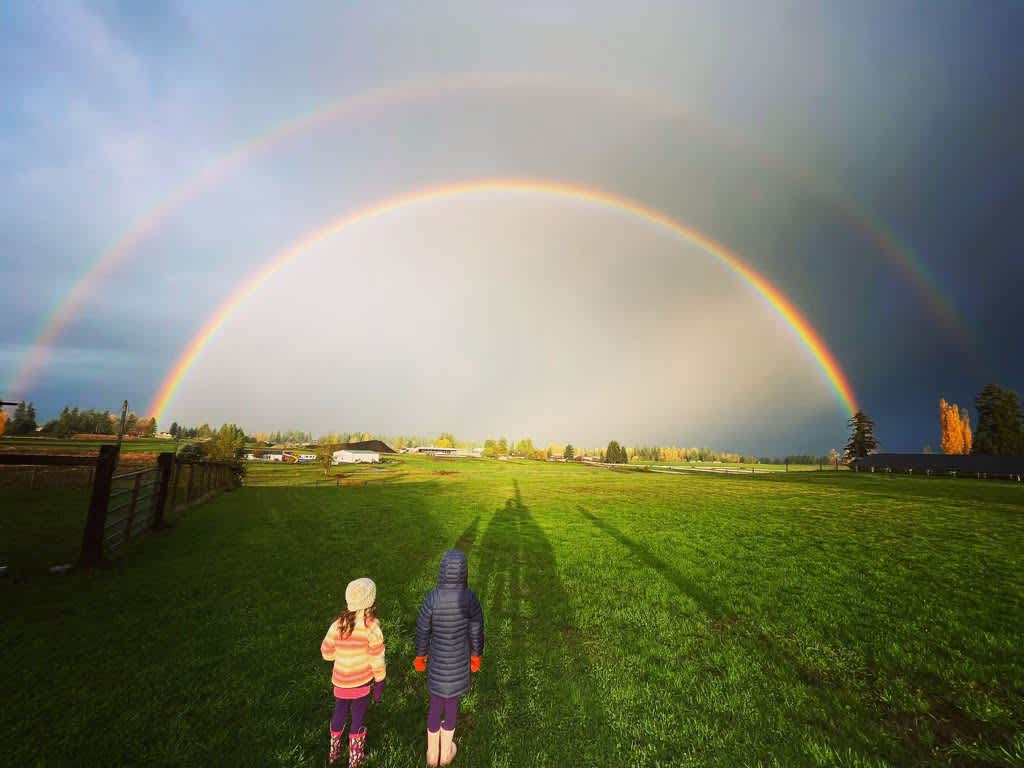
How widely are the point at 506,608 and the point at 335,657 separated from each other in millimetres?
6071

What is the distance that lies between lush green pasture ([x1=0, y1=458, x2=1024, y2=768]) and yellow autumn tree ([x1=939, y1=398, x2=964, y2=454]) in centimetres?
11572

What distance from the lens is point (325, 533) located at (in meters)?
18.0

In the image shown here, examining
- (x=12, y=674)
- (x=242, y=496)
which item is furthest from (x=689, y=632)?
(x=242, y=496)

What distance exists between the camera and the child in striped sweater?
4.78m

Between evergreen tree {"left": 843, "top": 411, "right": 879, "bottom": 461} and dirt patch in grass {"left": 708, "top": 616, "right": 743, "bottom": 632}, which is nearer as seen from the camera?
dirt patch in grass {"left": 708, "top": 616, "right": 743, "bottom": 632}

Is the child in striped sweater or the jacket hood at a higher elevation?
the jacket hood

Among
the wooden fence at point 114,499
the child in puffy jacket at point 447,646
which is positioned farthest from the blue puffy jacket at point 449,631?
the wooden fence at point 114,499

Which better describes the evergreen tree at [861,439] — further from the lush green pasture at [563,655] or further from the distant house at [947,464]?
the lush green pasture at [563,655]

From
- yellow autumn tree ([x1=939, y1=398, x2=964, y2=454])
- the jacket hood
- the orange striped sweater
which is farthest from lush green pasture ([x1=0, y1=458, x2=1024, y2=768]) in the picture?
yellow autumn tree ([x1=939, y1=398, x2=964, y2=454])

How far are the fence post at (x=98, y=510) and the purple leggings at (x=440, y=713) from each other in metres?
11.8

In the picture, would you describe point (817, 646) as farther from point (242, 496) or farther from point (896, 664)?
point (242, 496)

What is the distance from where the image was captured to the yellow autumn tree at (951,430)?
3831 inches

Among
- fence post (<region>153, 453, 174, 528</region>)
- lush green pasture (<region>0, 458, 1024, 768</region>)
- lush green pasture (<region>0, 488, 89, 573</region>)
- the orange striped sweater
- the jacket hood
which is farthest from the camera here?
fence post (<region>153, 453, 174, 528</region>)

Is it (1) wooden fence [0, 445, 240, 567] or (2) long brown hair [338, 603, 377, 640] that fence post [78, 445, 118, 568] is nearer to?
(1) wooden fence [0, 445, 240, 567]
